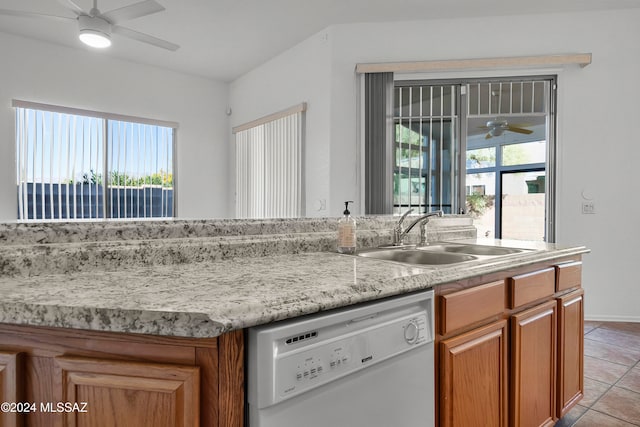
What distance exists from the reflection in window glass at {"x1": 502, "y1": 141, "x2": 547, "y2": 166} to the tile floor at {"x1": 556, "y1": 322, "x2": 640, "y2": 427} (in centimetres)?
320

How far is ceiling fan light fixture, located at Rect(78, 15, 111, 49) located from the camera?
2332mm

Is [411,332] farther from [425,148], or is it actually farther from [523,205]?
[523,205]

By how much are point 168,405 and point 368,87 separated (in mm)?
3157

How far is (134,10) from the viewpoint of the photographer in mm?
2270

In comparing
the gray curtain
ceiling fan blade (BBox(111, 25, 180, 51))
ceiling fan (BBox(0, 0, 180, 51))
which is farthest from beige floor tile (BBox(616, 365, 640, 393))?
ceiling fan blade (BBox(111, 25, 180, 51))

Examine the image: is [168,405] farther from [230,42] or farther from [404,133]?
[230,42]

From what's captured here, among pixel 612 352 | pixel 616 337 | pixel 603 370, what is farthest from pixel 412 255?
pixel 616 337

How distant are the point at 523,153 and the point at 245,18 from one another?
4.54 meters

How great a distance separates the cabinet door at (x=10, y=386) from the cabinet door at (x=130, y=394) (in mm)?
86

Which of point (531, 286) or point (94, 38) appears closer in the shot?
point (531, 286)

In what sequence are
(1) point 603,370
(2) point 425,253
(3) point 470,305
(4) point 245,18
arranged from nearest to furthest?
(3) point 470,305 < (2) point 425,253 < (1) point 603,370 < (4) point 245,18

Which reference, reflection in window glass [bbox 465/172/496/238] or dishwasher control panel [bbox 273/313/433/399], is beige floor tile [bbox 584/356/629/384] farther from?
reflection in window glass [bbox 465/172/496/238]

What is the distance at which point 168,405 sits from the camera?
630mm

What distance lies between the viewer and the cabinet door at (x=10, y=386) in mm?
651
